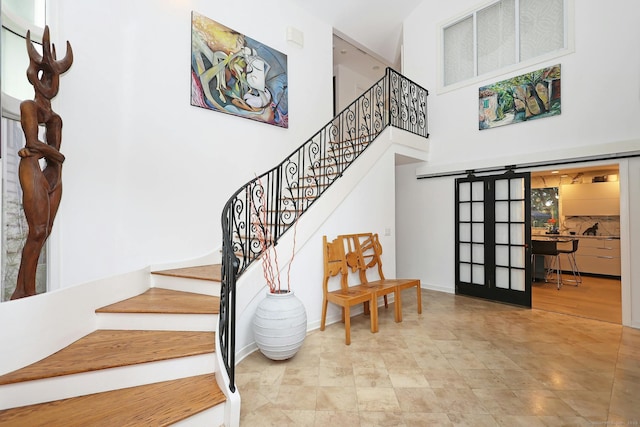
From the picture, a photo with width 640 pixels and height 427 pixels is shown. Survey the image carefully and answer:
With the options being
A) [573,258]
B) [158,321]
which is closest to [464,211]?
[573,258]

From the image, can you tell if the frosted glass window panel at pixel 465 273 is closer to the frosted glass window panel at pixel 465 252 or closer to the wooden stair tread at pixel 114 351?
the frosted glass window panel at pixel 465 252

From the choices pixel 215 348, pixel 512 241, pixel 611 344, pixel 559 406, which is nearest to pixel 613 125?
pixel 512 241

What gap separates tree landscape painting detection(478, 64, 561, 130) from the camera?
4.69m

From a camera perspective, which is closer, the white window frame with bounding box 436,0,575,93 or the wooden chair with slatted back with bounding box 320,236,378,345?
the wooden chair with slatted back with bounding box 320,236,378,345

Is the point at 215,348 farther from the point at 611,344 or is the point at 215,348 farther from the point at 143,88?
the point at 611,344

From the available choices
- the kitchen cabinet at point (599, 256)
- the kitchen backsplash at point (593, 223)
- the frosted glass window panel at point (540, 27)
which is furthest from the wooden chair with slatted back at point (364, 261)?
the kitchen backsplash at point (593, 223)

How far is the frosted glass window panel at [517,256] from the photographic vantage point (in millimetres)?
4984

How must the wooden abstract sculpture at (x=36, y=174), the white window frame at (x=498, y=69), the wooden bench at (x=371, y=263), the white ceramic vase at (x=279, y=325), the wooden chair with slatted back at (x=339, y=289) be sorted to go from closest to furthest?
the wooden abstract sculpture at (x=36, y=174), the white ceramic vase at (x=279, y=325), the wooden chair with slatted back at (x=339, y=289), the wooden bench at (x=371, y=263), the white window frame at (x=498, y=69)

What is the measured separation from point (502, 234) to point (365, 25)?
16.6ft

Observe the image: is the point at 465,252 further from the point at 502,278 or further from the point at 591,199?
the point at 591,199

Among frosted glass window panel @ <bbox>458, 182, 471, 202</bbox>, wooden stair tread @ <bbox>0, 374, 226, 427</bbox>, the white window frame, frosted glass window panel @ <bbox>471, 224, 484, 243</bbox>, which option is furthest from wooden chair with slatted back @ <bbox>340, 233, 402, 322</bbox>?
the white window frame

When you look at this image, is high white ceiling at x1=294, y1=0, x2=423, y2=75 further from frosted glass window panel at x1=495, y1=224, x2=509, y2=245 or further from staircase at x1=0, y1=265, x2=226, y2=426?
staircase at x1=0, y1=265, x2=226, y2=426

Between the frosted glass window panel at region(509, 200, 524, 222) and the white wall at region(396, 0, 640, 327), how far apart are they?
0.69 m

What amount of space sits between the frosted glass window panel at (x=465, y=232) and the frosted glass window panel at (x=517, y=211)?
735 millimetres
